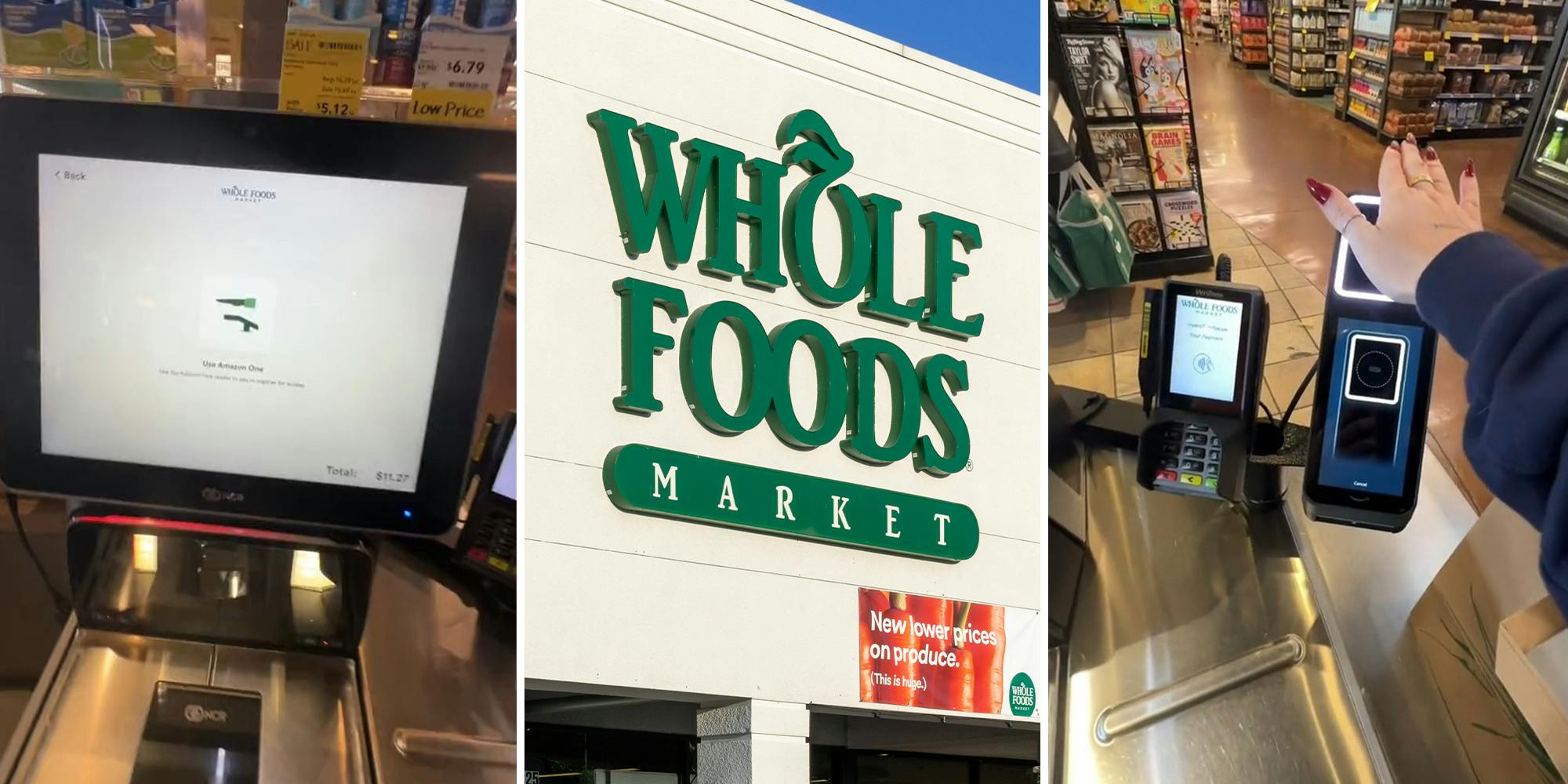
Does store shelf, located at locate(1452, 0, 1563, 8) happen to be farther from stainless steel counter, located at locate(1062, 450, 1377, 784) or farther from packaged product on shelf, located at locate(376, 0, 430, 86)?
packaged product on shelf, located at locate(376, 0, 430, 86)

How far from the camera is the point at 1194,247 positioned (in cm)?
273

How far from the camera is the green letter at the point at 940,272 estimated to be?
175 cm

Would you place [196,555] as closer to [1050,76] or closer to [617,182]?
[617,182]

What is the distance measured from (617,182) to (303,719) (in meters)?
0.71

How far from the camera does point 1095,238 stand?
2.33m

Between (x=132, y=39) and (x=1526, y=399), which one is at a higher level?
(x=132, y=39)

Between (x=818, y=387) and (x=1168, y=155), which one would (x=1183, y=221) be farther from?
(x=818, y=387)

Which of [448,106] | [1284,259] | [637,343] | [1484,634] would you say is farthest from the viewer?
[1284,259]

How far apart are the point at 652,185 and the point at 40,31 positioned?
698mm

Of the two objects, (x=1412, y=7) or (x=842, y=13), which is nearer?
(x=842, y=13)

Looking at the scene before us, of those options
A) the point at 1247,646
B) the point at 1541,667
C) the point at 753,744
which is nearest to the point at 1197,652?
the point at 1247,646

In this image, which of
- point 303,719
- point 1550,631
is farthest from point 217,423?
point 1550,631

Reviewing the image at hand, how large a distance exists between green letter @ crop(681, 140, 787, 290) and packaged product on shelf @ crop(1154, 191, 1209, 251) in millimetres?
1452

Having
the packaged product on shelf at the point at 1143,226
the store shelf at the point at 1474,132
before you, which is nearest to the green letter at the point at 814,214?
the packaged product on shelf at the point at 1143,226
